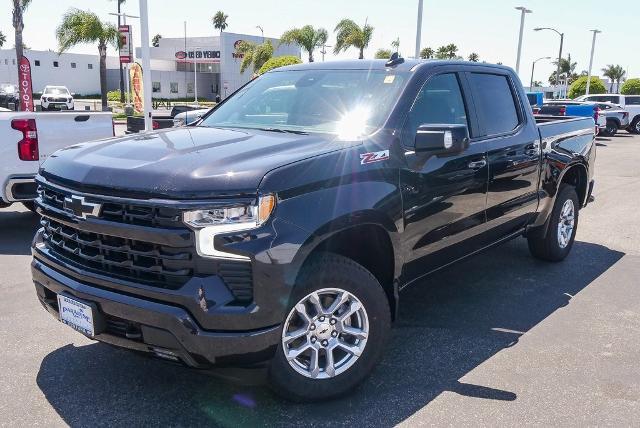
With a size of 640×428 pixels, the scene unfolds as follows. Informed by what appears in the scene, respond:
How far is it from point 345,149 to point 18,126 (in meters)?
4.87

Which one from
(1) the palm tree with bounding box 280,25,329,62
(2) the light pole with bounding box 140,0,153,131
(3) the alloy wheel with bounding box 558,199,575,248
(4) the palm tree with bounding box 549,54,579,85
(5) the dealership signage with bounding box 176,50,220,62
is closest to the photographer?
(3) the alloy wheel with bounding box 558,199,575,248

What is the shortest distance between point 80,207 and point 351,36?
38.9m

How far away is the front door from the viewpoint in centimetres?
368

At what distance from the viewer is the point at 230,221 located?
277 cm

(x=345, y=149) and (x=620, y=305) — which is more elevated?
(x=345, y=149)

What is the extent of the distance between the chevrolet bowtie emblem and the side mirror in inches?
73.6

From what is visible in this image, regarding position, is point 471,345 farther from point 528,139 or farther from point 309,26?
point 309,26

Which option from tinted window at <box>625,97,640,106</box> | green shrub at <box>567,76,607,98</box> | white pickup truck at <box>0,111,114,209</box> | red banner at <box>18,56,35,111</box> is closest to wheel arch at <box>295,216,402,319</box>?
white pickup truck at <box>0,111,114,209</box>

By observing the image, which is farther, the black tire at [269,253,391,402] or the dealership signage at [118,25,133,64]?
the dealership signage at [118,25,133,64]

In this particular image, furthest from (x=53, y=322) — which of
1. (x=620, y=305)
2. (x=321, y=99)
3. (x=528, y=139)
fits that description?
(x=620, y=305)

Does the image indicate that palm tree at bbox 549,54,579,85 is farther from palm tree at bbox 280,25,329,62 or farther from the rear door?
the rear door

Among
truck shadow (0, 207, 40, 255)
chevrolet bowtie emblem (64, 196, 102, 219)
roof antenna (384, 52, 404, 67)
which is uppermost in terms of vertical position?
roof antenna (384, 52, 404, 67)

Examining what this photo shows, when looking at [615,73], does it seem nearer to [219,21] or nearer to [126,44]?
[219,21]

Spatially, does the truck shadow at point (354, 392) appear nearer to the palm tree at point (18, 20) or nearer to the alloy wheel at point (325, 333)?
the alloy wheel at point (325, 333)
